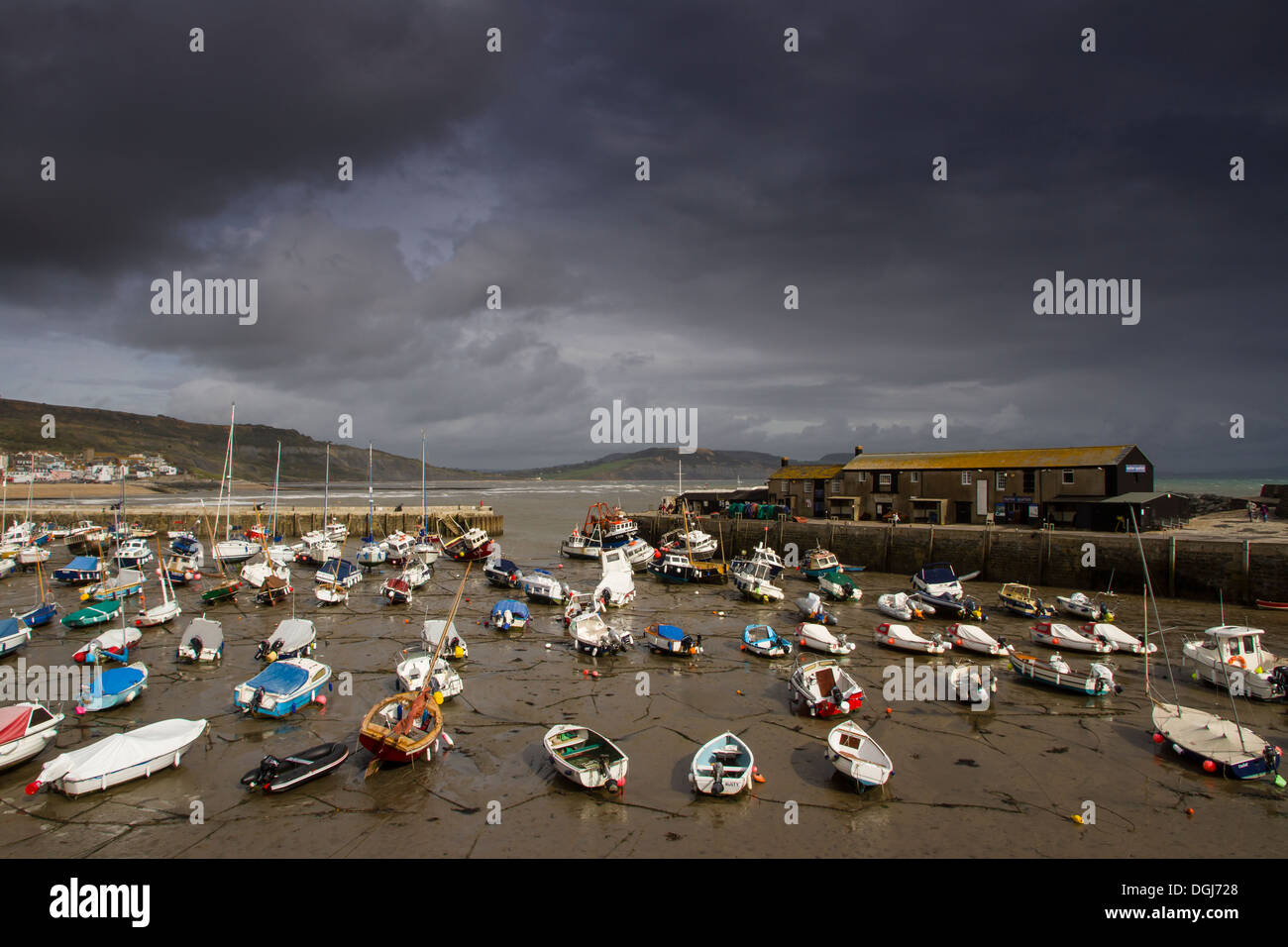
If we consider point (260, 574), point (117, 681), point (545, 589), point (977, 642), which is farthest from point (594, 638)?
point (260, 574)

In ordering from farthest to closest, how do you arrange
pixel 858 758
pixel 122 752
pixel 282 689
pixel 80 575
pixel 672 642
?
pixel 80 575, pixel 672 642, pixel 282 689, pixel 122 752, pixel 858 758

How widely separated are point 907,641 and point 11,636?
36152mm

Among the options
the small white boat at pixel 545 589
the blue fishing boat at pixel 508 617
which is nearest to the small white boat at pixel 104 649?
the blue fishing boat at pixel 508 617

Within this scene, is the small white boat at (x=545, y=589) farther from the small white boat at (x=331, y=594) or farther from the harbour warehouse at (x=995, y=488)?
the harbour warehouse at (x=995, y=488)

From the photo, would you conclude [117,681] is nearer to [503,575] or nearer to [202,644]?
[202,644]

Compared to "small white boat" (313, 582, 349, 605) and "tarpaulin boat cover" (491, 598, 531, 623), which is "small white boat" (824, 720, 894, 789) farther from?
"small white boat" (313, 582, 349, 605)

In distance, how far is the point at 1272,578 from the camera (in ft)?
102

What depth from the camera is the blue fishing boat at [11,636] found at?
2438 centimetres

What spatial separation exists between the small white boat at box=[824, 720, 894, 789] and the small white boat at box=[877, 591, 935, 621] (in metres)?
17.3

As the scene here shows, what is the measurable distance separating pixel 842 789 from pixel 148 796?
1597 cm

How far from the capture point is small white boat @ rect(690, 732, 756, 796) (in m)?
13.9

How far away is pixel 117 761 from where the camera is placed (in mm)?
14344

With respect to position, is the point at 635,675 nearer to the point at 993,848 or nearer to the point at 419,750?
the point at 419,750
